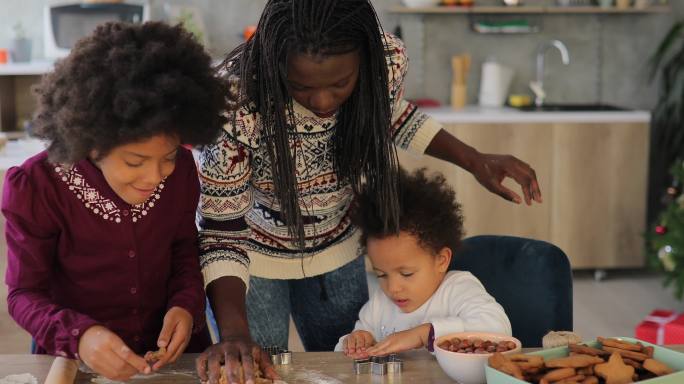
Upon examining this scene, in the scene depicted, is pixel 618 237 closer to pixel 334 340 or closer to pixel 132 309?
pixel 334 340

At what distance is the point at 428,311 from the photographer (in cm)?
187

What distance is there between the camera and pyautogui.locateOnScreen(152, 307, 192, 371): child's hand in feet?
4.94

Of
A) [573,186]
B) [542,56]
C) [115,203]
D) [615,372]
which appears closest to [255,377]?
[115,203]

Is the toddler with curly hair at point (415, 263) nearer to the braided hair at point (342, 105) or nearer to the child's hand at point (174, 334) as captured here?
the braided hair at point (342, 105)

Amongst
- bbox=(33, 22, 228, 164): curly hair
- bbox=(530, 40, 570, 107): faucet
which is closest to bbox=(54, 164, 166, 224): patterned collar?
bbox=(33, 22, 228, 164): curly hair

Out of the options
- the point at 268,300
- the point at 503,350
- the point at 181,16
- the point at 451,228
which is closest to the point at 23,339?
the point at 181,16

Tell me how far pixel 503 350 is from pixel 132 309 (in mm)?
648

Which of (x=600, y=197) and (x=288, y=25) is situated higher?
(x=288, y=25)

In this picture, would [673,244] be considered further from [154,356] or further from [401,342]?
[154,356]

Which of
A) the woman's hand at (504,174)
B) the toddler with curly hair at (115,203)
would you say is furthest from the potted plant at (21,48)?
the woman's hand at (504,174)

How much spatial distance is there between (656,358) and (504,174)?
1.75ft

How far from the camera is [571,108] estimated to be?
484 cm

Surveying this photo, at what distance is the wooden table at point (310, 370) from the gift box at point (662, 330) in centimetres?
171

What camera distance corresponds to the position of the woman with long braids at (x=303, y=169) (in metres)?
1.57
